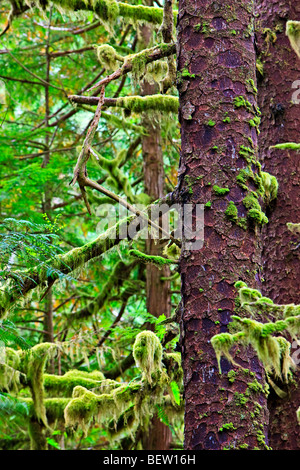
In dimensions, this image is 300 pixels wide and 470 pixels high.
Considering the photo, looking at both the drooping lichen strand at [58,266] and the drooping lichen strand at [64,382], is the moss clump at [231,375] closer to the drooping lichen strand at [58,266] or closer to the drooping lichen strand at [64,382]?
the drooping lichen strand at [58,266]

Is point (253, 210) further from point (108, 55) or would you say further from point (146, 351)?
point (108, 55)

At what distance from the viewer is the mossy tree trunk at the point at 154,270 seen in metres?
7.36

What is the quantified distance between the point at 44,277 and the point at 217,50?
192 cm

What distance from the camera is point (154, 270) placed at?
763 cm

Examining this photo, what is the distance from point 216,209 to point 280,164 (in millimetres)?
1683

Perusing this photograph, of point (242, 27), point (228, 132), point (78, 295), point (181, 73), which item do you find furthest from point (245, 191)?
point (78, 295)

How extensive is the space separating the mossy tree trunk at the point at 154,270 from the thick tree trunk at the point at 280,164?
8.43ft

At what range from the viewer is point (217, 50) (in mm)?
3230

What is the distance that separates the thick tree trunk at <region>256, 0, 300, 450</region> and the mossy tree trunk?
2.57m

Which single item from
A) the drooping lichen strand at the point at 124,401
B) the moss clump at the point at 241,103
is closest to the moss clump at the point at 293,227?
the moss clump at the point at 241,103

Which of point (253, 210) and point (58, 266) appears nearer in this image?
point (253, 210)

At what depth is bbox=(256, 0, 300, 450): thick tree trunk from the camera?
3.86 metres

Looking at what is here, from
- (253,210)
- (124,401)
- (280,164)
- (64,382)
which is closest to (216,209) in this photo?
(253,210)

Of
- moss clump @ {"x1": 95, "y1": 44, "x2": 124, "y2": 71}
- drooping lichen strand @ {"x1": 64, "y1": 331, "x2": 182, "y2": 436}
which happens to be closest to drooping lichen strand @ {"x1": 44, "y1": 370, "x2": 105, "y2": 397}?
drooping lichen strand @ {"x1": 64, "y1": 331, "x2": 182, "y2": 436}
